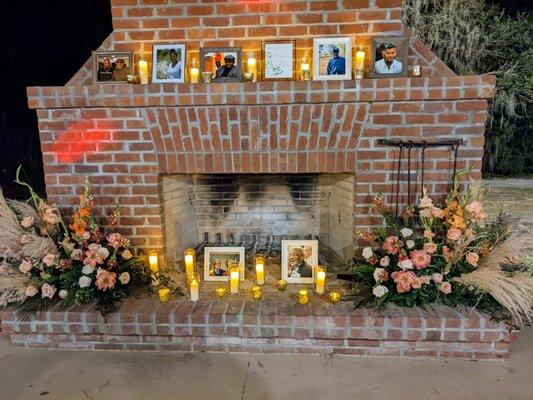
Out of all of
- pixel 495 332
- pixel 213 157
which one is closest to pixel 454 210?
pixel 495 332

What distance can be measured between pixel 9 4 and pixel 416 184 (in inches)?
273

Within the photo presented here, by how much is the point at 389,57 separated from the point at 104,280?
2.25m

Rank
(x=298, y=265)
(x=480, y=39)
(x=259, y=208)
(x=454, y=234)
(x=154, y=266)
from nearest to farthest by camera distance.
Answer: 1. (x=454, y=234)
2. (x=154, y=266)
3. (x=298, y=265)
4. (x=259, y=208)
5. (x=480, y=39)

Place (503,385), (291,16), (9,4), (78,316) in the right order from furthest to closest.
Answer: (9,4) → (291,16) → (78,316) → (503,385)

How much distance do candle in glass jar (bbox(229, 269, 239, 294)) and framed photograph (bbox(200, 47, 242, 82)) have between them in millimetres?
1268

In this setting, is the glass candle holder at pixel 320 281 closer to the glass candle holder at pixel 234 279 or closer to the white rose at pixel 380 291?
the white rose at pixel 380 291

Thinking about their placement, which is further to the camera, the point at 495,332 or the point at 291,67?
the point at 291,67

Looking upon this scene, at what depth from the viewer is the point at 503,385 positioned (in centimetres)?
187

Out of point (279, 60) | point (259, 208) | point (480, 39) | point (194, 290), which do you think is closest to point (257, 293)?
point (194, 290)

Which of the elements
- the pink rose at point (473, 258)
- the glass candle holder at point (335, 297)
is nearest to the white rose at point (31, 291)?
the glass candle holder at point (335, 297)

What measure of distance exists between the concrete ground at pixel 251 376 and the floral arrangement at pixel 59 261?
1.13 feet

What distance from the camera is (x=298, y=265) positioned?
2723 mm

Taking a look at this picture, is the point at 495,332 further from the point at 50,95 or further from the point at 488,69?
the point at 488,69

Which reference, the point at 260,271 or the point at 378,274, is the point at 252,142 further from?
the point at 378,274
